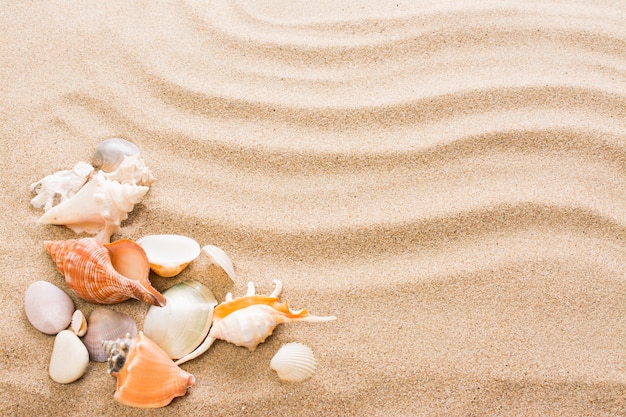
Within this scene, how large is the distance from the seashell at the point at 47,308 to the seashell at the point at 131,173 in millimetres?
379

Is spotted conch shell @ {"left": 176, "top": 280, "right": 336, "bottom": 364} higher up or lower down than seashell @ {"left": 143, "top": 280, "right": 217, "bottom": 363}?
higher up

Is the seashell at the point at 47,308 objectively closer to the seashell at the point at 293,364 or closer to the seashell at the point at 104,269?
the seashell at the point at 104,269

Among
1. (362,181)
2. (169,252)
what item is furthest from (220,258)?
(362,181)

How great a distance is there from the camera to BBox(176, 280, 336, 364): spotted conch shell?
1.33 metres

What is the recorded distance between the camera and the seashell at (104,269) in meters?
1.37

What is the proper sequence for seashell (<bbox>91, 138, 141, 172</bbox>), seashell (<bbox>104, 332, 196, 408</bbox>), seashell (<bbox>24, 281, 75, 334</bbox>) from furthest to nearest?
seashell (<bbox>91, 138, 141, 172</bbox>) → seashell (<bbox>24, 281, 75, 334</bbox>) → seashell (<bbox>104, 332, 196, 408</bbox>)

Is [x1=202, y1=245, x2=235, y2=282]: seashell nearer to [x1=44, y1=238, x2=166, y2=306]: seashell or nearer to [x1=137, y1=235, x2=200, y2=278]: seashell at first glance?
[x1=137, y1=235, x2=200, y2=278]: seashell

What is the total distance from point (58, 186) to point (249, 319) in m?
0.79

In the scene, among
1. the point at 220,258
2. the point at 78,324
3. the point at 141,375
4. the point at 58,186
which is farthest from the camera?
the point at 58,186

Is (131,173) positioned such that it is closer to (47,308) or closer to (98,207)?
(98,207)

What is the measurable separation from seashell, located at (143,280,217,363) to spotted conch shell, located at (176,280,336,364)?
22 mm

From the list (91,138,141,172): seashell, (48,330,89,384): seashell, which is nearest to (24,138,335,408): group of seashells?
(48,330,89,384): seashell

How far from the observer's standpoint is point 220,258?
1.48m

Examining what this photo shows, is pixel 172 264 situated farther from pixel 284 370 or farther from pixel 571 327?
pixel 571 327
